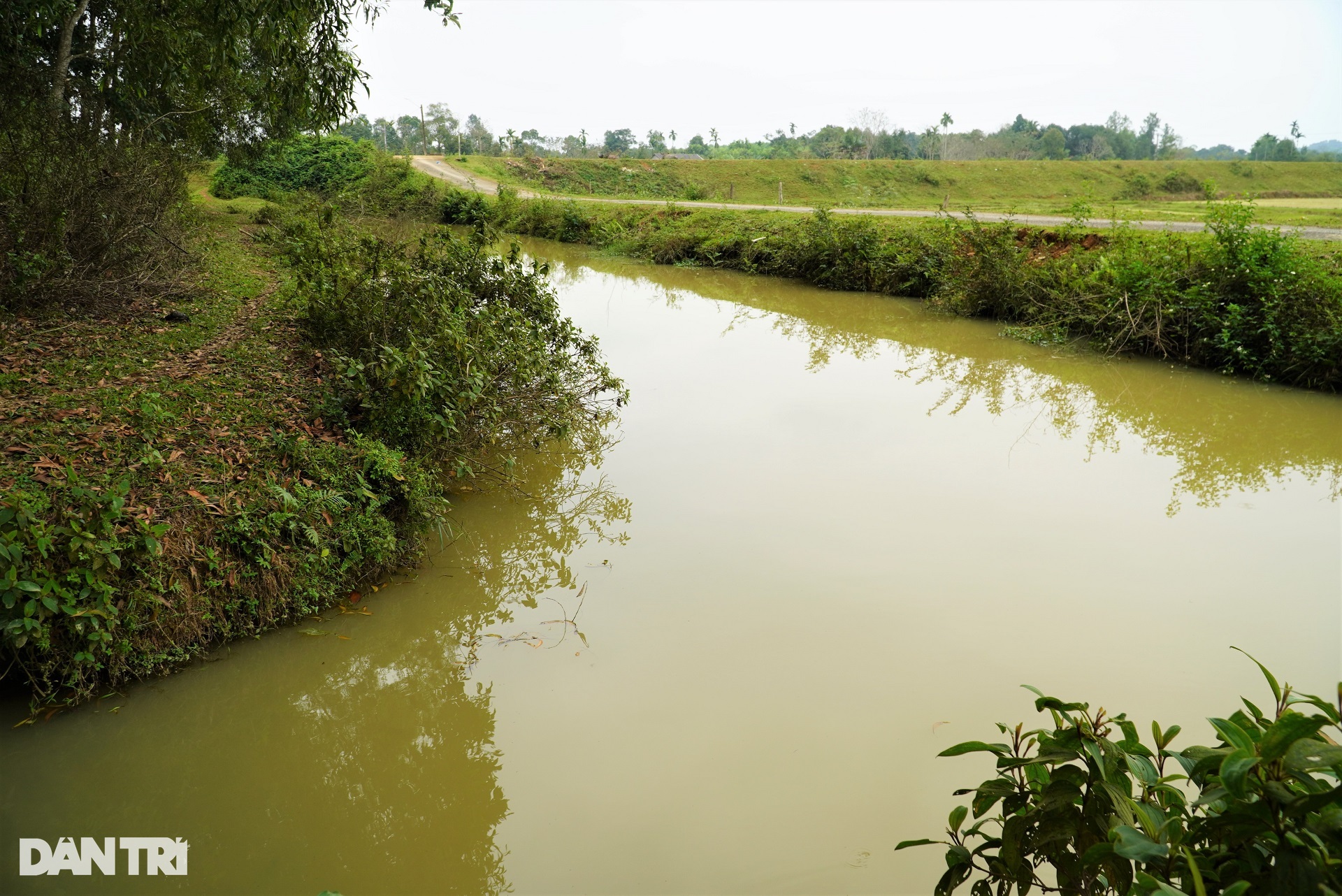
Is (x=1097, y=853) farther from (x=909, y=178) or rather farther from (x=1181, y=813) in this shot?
(x=909, y=178)

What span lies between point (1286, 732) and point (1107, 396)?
361 inches

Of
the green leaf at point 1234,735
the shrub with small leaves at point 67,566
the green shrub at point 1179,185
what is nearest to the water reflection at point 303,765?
the shrub with small leaves at point 67,566

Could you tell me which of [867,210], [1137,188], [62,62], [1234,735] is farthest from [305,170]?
[1234,735]

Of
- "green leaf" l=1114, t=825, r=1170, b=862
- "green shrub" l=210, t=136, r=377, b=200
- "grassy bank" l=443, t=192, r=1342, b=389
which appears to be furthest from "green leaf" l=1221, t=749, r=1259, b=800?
"green shrub" l=210, t=136, r=377, b=200

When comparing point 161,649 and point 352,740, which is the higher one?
point 161,649

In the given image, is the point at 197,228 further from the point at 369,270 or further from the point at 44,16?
the point at 369,270

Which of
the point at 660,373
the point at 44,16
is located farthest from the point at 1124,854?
the point at 44,16

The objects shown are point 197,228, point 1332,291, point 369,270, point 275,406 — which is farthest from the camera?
point 197,228

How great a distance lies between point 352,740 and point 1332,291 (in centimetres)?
1092

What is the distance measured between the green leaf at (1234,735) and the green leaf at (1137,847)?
213 millimetres

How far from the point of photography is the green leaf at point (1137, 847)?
132cm

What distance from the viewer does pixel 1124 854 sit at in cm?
133

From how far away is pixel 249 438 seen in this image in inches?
196

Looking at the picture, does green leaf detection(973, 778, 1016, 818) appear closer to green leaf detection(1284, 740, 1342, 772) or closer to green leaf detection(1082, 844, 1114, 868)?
green leaf detection(1082, 844, 1114, 868)
